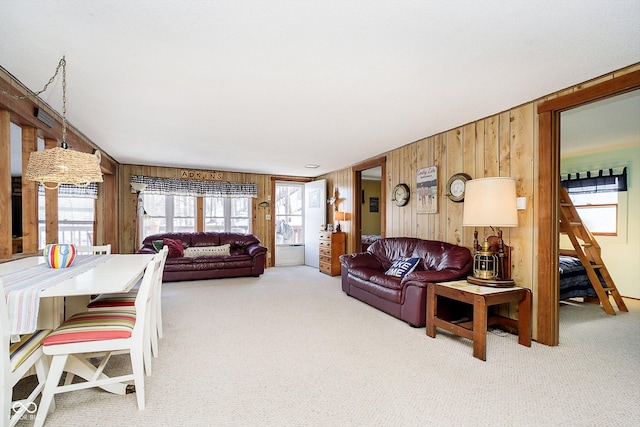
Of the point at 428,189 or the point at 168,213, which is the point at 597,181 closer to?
the point at 428,189

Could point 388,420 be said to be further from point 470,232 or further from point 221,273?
point 221,273

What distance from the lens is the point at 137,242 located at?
6.33 m

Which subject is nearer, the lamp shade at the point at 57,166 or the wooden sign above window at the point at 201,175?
the lamp shade at the point at 57,166

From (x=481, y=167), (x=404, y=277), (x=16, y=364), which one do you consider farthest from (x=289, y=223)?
(x=16, y=364)

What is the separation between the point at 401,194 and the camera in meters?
4.69

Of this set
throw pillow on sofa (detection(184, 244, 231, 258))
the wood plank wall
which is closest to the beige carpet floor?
the wood plank wall

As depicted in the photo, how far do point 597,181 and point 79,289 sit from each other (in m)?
6.54

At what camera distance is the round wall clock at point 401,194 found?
4598 millimetres

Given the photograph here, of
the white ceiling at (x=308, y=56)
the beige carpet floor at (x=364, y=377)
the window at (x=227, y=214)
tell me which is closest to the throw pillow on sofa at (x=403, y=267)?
the beige carpet floor at (x=364, y=377)

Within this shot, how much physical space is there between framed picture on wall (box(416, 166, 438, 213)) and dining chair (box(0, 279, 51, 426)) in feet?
12.8

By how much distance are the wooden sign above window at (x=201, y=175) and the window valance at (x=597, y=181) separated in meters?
6.67

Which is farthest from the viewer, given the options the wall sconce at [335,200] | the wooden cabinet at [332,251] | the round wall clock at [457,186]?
the wall sconce at [335,200]

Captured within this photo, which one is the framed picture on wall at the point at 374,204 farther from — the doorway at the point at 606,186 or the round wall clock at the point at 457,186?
the round wall clock at the point at 457,186

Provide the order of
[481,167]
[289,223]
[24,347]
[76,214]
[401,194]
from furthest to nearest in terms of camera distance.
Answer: [289,223] → [76,214] → [401,194] → [481,167] → [24,347]
